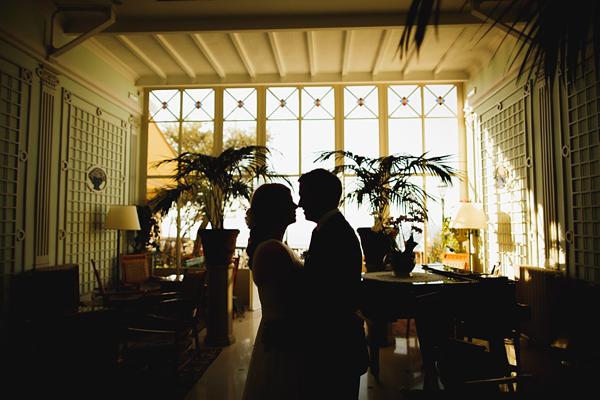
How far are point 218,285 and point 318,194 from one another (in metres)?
3.56

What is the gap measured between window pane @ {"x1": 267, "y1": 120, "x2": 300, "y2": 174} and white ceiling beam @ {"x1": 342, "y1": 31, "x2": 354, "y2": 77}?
146 cm

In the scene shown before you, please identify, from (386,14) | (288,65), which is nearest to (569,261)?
(386,14)

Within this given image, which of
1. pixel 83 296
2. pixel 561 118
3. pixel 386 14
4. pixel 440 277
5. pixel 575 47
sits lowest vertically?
pixel 83 296

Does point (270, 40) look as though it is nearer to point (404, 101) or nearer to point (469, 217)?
point (404, 101)

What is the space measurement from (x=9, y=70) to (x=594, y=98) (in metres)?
6.93

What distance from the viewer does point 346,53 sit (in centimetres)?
698

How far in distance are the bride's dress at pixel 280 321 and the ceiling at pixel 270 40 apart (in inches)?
172

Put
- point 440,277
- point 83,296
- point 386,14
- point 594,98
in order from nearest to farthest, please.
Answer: point 440,277 < point 594,98 < point 386,14 < point 83,296

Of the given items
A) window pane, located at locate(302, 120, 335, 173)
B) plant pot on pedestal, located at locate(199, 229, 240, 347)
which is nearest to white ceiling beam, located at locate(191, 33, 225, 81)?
window pane, located at locate(302, 120, 335, 173)

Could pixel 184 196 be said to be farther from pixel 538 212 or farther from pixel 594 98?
pixel 594 98

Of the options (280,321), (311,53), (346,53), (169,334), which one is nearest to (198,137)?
(311,53)

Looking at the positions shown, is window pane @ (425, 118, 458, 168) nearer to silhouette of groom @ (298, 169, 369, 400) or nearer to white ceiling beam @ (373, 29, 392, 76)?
white ceiling beam @ (373, 29, 392, 76)

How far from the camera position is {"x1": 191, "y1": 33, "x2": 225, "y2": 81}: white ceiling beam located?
645cm

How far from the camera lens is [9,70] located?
4.77 metres
